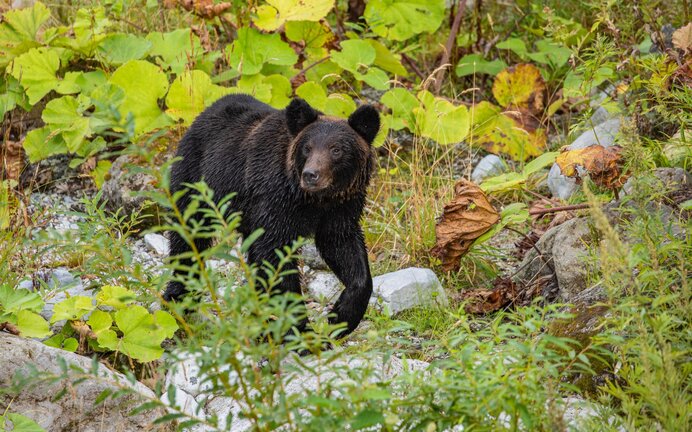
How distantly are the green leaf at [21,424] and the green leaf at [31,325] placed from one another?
34.6 inches

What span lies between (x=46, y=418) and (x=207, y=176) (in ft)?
6.18

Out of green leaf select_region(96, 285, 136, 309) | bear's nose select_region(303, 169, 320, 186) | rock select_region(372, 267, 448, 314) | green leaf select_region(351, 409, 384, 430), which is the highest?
green leaf select_region(351, 409, 384, 430)

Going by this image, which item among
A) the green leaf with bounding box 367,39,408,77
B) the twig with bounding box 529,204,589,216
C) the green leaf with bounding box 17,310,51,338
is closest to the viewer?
the green leaf with bounding box 17,310,51,338

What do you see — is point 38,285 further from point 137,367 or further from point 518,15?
point 518,15

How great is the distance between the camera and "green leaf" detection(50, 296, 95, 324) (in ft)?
16.5

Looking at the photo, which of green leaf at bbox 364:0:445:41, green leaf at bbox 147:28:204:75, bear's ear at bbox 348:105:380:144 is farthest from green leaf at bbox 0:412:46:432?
green leaf at bbox 364:0:445:41

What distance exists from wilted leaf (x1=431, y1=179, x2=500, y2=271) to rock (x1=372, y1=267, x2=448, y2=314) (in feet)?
0.67

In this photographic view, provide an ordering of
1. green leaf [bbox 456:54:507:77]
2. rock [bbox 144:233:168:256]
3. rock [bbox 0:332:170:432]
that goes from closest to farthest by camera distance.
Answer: rock [bbox 0:332:170:432], rock [bbox 144:233:168:256], green leaf [bbox 456:54:507:77]

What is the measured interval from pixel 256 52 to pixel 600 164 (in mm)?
3093

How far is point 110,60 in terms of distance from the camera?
24.5 ft

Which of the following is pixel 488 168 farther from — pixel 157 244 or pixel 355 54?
→ pixel 157 244

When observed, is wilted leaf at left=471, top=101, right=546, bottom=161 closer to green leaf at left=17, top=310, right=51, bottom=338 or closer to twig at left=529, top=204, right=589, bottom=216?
twig at left=529, top=204, right=589, bottom=216

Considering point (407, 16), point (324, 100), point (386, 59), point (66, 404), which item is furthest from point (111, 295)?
point (407, 16)

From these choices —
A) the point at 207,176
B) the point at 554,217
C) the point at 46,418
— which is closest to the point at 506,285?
the point at 554,217
